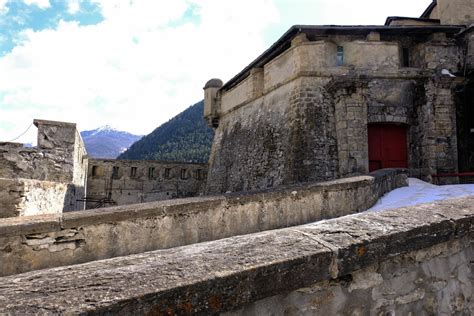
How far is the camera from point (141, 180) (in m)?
19.3

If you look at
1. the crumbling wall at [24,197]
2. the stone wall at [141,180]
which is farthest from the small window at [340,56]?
the stone wall at [141,180]

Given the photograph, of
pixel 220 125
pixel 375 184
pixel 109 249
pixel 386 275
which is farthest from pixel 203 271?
pixel 220 125

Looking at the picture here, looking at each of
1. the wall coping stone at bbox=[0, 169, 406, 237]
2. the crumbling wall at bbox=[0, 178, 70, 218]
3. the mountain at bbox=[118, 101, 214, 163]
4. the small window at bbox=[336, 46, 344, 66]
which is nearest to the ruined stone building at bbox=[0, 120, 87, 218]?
the crumbling wall at bbox=[0, 178, 70, 218]

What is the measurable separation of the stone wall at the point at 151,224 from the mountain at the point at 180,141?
126ft

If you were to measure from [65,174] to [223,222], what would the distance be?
500cm

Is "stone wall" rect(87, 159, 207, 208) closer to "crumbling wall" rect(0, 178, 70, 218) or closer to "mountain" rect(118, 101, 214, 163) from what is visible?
"crumbling wall" rect(0, 178, 70, 218)

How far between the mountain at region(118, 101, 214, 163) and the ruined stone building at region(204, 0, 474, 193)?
3148 cm

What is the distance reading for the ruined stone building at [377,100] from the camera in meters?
11.6

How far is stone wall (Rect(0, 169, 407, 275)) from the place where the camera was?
3.19 meters

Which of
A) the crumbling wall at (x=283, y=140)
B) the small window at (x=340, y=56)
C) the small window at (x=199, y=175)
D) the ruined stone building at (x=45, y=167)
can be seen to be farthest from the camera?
the small window at (x=199, y=175)

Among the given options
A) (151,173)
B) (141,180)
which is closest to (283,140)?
(151,173)

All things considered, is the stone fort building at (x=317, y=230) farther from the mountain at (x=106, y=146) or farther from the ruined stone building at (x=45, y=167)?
the mountain at (x=106, y=146)

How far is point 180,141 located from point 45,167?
4542 cm

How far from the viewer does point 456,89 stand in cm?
1261
